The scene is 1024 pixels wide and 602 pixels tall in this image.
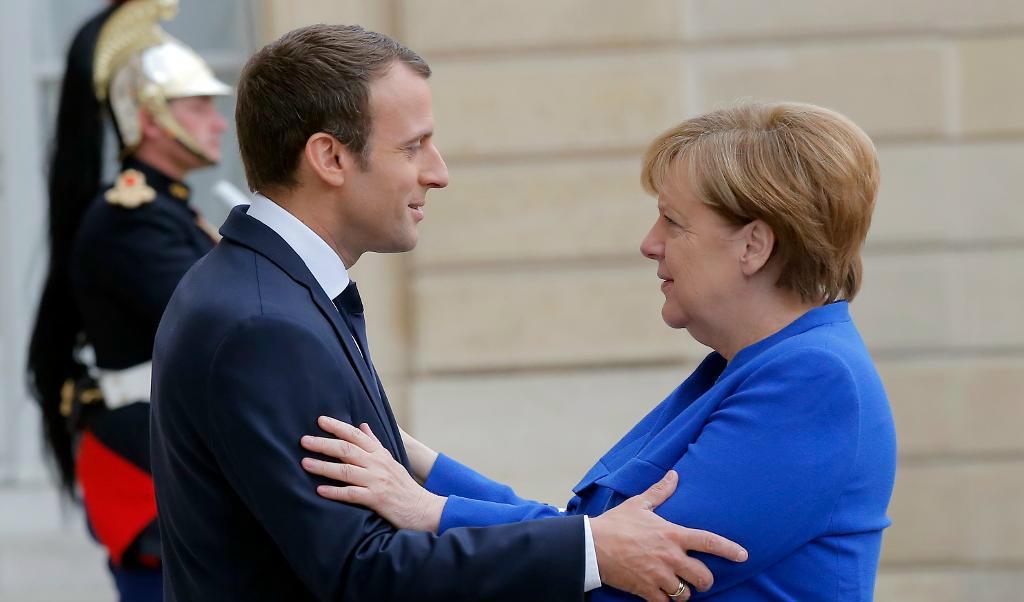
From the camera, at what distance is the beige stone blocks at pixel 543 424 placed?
4.91m

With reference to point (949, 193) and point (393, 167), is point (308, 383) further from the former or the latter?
point (949, 193)

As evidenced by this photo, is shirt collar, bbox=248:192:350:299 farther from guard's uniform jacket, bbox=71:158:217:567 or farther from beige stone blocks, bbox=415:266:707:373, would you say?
beige stone blocks, bbox=415:266:707:373

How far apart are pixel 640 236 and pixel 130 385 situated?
2020 mm

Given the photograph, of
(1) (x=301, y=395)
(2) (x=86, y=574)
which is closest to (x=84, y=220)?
(1) (x=301, y=395)

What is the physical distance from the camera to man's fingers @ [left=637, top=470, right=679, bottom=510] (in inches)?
79.5

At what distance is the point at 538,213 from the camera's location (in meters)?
4.96

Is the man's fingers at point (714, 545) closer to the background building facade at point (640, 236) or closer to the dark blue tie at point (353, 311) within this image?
the dark blue tie at point (353, 311)

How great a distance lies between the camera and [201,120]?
3.96 metres

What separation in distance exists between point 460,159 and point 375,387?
2.92 meters

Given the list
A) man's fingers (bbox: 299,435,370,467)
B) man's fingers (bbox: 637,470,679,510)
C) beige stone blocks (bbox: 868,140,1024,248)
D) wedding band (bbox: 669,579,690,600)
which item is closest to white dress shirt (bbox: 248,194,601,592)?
man's fingers (bbox: 299,435,370,467)

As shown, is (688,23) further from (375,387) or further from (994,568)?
(375,387)

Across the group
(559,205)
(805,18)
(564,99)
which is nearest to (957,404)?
(805,18)

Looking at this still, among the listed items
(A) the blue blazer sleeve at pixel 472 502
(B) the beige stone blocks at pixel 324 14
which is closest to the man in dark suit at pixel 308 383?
(A) the blue blazer sleeve at pixel 472 502

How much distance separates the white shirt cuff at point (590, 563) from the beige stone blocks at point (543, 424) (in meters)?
2.91
